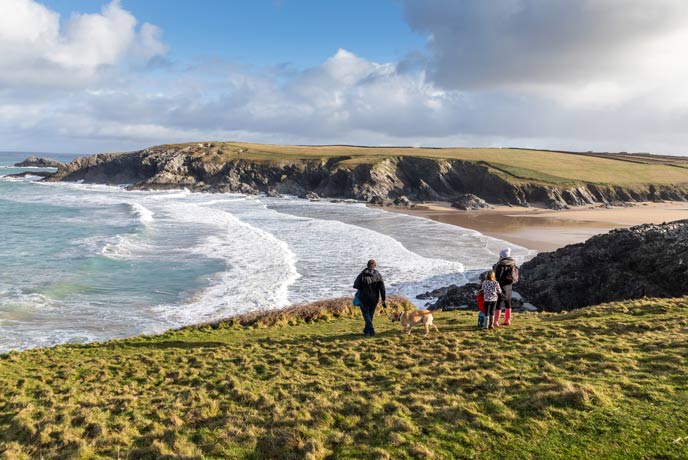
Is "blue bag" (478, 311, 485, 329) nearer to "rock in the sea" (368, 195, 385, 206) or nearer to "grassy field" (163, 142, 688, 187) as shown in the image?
"rock in the sea" (368, 195, 385, 206)

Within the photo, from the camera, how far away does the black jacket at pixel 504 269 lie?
1337 cm

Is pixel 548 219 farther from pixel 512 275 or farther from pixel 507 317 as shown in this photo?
pixel 512 275

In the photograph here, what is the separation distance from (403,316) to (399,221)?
4528 cm

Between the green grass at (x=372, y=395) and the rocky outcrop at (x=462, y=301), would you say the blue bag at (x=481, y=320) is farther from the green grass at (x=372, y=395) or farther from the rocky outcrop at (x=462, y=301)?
the rocky outcrop at (x=462, y=301)

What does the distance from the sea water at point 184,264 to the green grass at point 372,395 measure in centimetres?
738

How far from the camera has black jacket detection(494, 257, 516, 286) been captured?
13.4 m

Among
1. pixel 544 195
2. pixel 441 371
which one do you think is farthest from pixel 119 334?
pixel 544 195

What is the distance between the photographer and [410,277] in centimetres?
2856

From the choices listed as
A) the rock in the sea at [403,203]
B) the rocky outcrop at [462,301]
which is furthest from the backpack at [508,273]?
the rock in the sea at [403,203]

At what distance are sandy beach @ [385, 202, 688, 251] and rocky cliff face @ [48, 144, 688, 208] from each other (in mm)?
5949

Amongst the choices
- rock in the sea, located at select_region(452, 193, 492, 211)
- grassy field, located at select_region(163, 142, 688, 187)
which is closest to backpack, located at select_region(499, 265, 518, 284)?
rock in the sea, located at select_region(452, 193, 492, 211)

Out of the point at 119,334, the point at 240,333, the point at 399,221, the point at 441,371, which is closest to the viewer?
the point at 441,371

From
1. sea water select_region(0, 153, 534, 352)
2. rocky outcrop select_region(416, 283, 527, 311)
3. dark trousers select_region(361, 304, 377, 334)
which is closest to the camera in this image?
dark trousers select_region(361, 304, 377, 334)

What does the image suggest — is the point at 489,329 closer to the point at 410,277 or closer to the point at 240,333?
the point at 240,333
